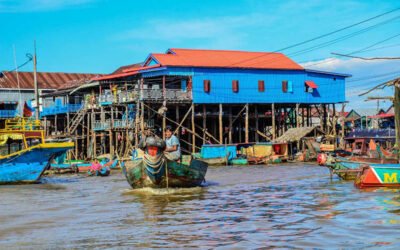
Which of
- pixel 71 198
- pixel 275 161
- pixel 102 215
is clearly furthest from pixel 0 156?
pixel 275 161

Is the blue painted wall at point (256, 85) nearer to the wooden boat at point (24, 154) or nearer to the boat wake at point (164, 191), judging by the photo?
the wooden boat at point (24, 154)

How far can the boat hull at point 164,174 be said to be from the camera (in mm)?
17609

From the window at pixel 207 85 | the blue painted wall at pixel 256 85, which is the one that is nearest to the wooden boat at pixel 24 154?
the blue painted wall at pixel 256 85

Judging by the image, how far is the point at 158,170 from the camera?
1739 centimetres

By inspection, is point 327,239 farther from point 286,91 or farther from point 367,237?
point 286,91

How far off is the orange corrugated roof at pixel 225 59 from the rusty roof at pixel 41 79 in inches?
552

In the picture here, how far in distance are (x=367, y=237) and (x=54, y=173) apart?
25.7 meters

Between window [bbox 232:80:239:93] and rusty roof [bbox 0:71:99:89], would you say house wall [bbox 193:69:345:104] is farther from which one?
rusty roof [bbox 0:71:99:89]

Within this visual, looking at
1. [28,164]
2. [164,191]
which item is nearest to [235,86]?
[28,164]

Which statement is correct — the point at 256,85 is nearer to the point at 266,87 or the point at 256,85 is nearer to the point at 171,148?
the point at 266,87

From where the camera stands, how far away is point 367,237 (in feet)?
31.0

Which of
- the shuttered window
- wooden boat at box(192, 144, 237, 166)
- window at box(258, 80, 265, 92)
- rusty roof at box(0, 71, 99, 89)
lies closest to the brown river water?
wooden boat at box(192, 144, 237, 166)

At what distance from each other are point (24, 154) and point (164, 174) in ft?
27.8

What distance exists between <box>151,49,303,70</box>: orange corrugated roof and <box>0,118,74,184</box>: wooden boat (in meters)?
17.0
